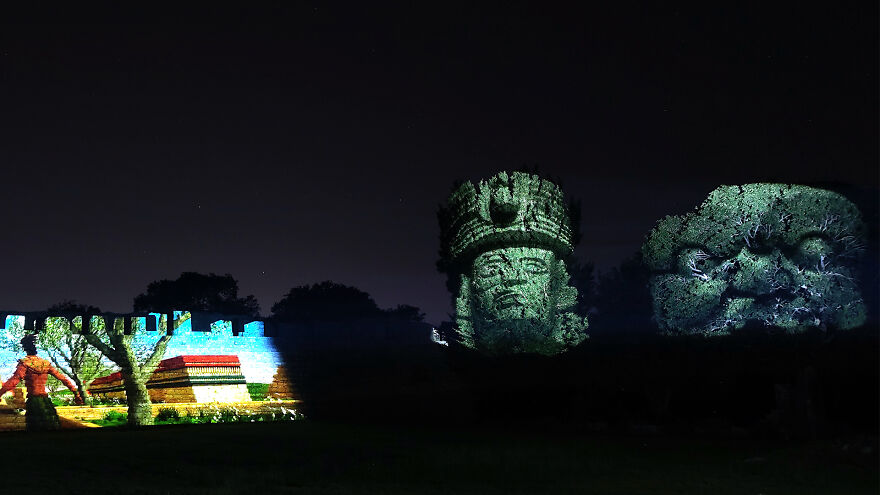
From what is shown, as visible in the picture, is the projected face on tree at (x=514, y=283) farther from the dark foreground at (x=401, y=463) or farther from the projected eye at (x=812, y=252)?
the projected eye at (x=812, y=252)

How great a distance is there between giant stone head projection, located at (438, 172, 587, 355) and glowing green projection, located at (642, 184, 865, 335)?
12.9ft

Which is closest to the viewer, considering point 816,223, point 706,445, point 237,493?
point 237,493

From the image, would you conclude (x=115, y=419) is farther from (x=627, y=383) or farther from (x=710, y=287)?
(x=710, y=287)

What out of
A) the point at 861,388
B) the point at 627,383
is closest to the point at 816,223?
the point at 861,388

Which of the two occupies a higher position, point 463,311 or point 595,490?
point 463,311

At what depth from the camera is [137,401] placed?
24.1m

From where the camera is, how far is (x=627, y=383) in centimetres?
2598

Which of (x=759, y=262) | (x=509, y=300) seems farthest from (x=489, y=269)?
(x=759, y=262)

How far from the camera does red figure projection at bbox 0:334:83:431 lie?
22.2m

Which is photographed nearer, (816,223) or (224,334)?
(224,334)

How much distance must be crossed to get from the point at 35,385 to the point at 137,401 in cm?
262

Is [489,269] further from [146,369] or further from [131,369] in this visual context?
[131,369]

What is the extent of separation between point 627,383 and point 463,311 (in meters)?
5.08

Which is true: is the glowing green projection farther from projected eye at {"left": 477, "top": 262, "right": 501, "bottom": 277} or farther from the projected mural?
the projected mural
